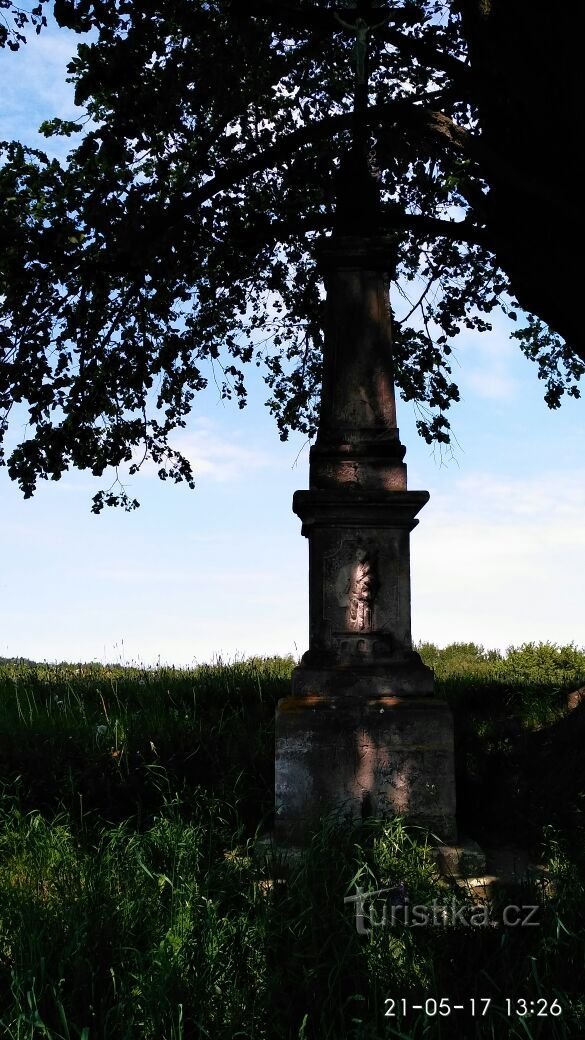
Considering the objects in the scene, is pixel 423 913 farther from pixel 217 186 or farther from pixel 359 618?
pixel 217 186

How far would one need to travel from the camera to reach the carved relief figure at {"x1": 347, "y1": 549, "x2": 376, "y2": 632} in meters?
6.90

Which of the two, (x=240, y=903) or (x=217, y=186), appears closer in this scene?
(x=240, y=903)

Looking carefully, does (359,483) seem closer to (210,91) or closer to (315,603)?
(315,603)

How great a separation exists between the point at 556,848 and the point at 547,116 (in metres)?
6.14

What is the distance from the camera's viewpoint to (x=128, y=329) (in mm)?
10766

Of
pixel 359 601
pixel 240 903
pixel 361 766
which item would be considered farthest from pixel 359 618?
pixel 240 903

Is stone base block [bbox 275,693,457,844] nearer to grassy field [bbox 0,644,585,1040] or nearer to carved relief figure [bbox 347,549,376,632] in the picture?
grassy field [bbox 0,644,585,1040]

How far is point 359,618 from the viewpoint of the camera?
690 centimetres

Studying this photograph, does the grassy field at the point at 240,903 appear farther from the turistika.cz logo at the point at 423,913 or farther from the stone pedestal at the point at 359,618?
the stone pedestal at the point at 359,618

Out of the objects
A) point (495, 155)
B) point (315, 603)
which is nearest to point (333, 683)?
point (315, 603)

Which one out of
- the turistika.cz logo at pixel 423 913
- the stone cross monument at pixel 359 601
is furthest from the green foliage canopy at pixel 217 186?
the turistika.cz logo at pixel 423 913

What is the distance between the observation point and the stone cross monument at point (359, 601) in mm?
6582

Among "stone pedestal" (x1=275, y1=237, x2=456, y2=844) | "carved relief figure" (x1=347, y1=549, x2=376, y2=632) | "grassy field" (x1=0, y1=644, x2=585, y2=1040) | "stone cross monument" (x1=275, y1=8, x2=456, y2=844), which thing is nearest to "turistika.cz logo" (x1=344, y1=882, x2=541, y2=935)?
"grassy field" (x1=0, y1=644, x2=585, y2=1040)

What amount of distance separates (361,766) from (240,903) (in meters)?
1.82
